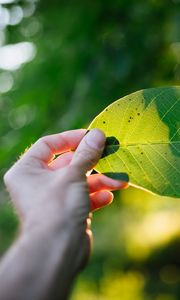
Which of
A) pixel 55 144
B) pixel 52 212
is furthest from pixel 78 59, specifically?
pixel 52 212

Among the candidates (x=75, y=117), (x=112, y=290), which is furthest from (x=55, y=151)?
(x=112, y=290)

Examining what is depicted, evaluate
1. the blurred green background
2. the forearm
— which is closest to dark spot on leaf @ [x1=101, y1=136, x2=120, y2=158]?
the forearm

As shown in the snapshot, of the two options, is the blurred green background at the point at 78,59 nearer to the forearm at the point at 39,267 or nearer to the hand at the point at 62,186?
the hand at the point at 62,186

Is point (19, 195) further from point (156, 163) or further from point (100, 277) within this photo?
point (100, 277)

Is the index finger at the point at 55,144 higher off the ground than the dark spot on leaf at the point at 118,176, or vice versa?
the index finger at the point at 55,144

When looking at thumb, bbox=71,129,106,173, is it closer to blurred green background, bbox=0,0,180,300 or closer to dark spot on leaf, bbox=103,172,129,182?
dark spot on leaf, bbox=103,172,129,182

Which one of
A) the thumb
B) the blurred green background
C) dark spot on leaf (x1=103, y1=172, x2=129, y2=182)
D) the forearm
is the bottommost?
the blurred green background

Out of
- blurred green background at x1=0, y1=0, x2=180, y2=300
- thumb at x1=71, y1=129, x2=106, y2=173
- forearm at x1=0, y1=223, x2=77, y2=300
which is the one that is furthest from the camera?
blurred green background at x1=0, y1=0, x2=180, y2=300

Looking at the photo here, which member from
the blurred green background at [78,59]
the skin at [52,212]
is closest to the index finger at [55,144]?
the skin at [52,212]
